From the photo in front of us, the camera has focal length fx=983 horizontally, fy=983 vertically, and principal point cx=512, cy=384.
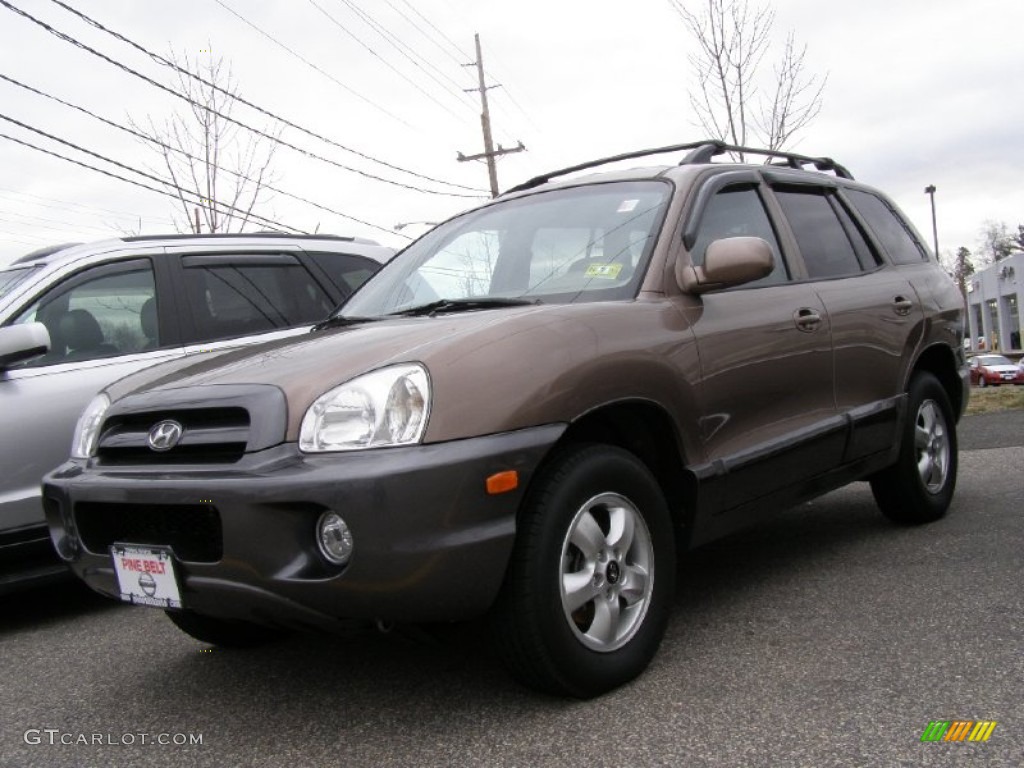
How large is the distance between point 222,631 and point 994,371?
3248 centimetres

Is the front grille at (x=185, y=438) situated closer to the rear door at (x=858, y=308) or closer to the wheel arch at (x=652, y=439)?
the wheel arch at (x=652, y=439)

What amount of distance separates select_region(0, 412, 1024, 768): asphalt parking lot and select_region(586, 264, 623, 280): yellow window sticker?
1266 millimetres

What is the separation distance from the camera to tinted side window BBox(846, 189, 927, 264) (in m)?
4.88

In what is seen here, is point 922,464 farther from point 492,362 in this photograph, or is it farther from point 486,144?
point 486,144

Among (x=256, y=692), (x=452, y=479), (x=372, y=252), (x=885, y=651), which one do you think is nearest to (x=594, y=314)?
(x=452, y=479)

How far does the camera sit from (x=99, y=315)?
4871mm

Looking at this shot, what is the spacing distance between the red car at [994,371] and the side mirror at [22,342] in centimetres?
3163

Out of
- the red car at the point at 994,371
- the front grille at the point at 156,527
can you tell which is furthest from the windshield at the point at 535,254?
the red car at the point at 994,371

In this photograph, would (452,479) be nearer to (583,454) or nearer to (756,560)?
(583,454)

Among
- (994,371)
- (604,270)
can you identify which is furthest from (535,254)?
(994,371)

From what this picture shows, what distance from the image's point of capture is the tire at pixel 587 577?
2.64m

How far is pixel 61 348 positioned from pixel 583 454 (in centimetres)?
300

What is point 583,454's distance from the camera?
9.31ft

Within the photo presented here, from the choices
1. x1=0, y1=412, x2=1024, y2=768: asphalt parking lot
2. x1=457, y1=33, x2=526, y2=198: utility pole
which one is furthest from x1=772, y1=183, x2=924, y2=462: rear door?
x1=457, y1=33, x2=526, y2=198: utility pole
